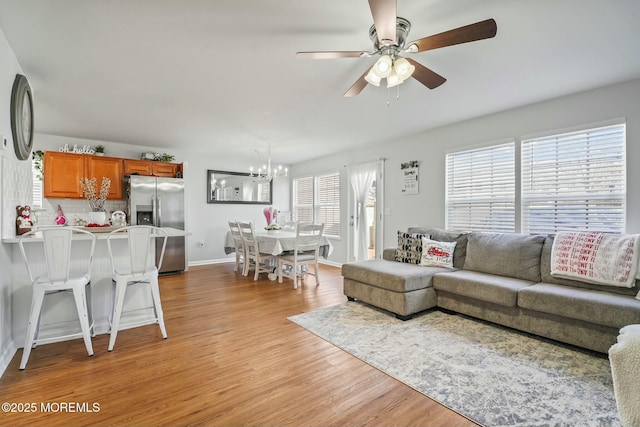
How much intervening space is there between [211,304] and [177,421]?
7.00 feet

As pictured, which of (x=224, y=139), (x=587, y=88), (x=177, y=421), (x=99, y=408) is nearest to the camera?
(x=177, y=421)

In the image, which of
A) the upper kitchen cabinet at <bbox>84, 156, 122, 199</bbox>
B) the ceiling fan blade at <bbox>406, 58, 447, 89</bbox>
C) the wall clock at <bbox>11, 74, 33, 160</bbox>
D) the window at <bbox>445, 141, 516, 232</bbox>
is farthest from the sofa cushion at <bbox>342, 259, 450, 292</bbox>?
the upper kitchen cabinet at <bbox>84, 156, 122, 199</bbox>

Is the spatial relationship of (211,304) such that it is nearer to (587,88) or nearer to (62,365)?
(62,365)

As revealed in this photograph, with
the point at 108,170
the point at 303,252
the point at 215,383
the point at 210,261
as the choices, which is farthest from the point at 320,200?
the point at 215,383

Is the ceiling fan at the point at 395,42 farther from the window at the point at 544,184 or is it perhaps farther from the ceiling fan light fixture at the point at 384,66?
the window at the point at 544,184

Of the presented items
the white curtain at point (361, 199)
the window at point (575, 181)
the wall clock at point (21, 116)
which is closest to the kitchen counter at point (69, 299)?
the wall clock at point (21, 116)

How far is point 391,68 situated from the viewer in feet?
6.71

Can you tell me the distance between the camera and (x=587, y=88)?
3.12 metres

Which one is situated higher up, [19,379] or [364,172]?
[364,172]

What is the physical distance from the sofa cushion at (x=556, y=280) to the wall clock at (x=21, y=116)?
195 inches

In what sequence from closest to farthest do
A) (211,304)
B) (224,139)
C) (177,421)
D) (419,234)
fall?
(177,421), (211,304), (419,234), (224,139)

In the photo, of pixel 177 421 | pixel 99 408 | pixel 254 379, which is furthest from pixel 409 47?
pixel 99 408

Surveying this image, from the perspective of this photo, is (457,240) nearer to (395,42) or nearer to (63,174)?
(395,42)

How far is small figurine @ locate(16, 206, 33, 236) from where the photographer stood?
253 cm
